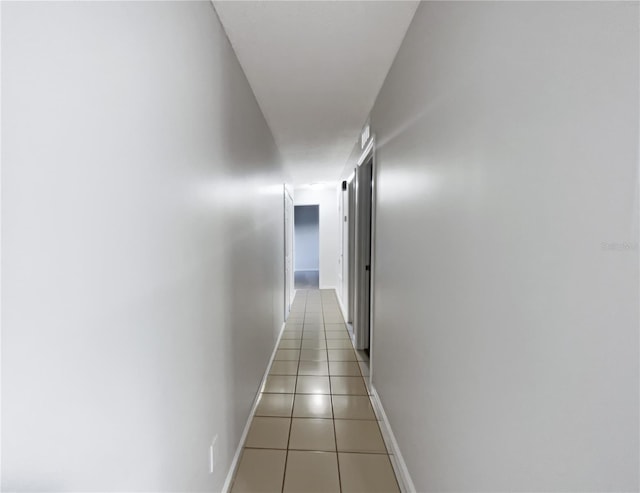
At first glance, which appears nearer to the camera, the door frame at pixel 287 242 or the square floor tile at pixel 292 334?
the square floor tile at pixel 292 334

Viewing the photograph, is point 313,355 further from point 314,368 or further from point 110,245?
point 110,245

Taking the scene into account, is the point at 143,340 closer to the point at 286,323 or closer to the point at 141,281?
the point at 141,281

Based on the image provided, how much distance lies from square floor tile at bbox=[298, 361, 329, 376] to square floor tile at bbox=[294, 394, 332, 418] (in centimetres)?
39

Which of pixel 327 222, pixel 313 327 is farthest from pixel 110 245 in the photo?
pixel 327 222

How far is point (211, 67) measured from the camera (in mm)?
1363

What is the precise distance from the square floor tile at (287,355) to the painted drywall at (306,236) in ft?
20.1

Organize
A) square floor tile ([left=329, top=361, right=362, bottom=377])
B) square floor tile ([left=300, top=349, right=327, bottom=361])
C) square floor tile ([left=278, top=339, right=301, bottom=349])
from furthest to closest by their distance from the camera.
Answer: square floor tile ([left=278, top=339, right=301, bottom=349]), square floor tile ([left=300, top=349, right=327, bottom=361]), square floor tile ([left=329, top=361, right=362, bottom=377])

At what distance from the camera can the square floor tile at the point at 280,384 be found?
2564 mm

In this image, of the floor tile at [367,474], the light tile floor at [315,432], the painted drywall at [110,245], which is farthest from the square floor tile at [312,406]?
the painted drywall at [110,245]

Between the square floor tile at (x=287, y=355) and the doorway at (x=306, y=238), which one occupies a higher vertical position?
the doorway at (x=306, y=238)

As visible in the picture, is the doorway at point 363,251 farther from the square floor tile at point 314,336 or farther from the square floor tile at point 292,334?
the square floor tile at point 292,334

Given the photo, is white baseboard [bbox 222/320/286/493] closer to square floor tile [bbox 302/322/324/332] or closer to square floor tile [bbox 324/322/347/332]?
square floor tile [bbox 302/322/324/332]

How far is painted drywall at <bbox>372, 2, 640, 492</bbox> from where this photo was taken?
498 mm

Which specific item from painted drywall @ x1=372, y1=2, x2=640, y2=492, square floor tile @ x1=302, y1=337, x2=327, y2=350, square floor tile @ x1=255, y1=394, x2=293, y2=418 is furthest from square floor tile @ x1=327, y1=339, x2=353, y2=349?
painted drywall @ x1=372, y1=2, x2=640, y2=492
